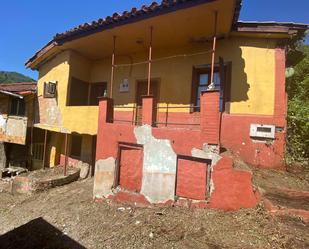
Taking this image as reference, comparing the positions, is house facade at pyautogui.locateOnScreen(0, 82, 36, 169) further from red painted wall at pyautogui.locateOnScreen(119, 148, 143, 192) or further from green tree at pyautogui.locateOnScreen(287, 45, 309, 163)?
green tree at pyautogui.locateOnScreen(287, 45, 309, 163)

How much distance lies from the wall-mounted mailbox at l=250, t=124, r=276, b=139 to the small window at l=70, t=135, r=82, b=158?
793cm

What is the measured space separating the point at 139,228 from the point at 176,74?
18.5 feet

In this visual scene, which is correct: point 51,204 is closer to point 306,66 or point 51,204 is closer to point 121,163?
point 121,163

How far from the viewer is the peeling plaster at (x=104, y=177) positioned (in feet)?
27.5

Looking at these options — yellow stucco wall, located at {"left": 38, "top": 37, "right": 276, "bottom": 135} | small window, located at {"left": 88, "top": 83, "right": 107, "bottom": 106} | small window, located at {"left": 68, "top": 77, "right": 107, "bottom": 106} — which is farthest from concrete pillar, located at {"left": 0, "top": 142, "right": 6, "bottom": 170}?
small window, located at {"left": 88, "top": 83, "right": 107, "bottom": 106}

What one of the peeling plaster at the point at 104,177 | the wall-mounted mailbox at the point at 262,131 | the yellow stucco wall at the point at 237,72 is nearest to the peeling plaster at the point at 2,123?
the yellow stucco wall at the point at 237,72

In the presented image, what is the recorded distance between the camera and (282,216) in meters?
5.77

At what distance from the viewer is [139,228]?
21.5 ft

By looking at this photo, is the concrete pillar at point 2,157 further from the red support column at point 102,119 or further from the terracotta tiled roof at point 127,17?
the red support column at point 102,119

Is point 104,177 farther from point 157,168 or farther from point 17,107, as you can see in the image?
point 17,107

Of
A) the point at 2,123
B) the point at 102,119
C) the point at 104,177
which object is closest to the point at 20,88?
the point at 2,123

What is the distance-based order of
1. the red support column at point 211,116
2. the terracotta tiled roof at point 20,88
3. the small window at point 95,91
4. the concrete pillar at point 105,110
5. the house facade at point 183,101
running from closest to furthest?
the red support column at point 211,116 < the house facade at point 183,101 < the concrete pillar at point 105,110 < the small window at point 95,91 < the terracotta tiled roof at point 20,88

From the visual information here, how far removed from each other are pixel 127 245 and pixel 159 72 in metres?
6.41

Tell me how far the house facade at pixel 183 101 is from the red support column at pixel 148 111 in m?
0.03
